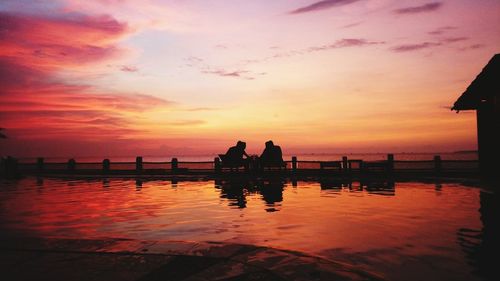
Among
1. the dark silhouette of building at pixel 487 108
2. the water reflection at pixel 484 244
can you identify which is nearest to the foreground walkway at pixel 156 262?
the water reflection at pixel 484 244

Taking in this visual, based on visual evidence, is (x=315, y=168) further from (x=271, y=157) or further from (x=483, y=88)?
(x=483, y=88)

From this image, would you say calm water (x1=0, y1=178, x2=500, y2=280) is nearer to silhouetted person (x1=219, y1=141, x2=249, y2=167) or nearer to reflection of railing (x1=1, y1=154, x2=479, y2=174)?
reflection of railing (x1=1, y1=154, x2=479, y2=174)

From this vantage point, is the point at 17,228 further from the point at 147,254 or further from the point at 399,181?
the point at 399,181

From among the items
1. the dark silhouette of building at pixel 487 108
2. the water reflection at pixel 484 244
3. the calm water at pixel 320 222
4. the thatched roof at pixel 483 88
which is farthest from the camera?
the dark silhouette of building at pixel 487 108

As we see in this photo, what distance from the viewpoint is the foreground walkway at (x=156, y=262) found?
5.77m

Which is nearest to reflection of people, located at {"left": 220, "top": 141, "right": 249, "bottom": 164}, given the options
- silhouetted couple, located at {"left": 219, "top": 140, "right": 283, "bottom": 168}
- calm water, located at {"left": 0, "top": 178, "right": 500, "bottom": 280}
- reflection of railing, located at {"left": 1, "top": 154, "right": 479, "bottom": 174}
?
silhouetted couple, located at {"left": 219, "top": 140, "right": 283, "bottom": 168}

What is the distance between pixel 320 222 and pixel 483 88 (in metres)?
15.0

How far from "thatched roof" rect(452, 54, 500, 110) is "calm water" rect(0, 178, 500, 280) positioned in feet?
18.4

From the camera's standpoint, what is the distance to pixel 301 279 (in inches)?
219

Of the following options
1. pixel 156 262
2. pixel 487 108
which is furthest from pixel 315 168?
pixel 156 262

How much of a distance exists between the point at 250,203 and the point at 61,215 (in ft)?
21.8

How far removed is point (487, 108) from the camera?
21.2 meters

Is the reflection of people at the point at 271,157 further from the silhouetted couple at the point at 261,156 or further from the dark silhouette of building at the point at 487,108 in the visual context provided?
the dark silhouette of building at the point at 487,108

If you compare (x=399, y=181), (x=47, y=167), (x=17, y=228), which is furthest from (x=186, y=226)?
(x=47, y=167)
